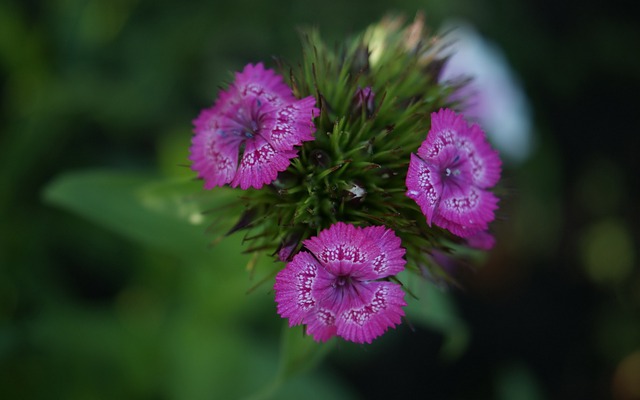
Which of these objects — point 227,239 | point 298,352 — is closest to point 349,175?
point 298,352

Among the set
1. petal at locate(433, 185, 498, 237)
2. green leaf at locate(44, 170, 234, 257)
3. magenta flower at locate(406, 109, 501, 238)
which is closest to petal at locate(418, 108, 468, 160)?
magenta flower at locate(406, 109, 501, 238)

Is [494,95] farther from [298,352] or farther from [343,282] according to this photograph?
[343,282]

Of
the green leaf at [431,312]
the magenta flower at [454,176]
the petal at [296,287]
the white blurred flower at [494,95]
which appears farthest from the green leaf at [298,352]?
the white blurred flower at [494,95]

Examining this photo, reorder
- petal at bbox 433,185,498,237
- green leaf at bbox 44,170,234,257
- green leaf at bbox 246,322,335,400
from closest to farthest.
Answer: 1. petal at bbox 433,185,498,237
2. green leaf at bbox 246,322,335,400
3. green leaf at bbox 44,170,234,257

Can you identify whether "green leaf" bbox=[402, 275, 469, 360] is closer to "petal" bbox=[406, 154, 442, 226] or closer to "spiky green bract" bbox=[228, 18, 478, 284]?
"spiky green bract" bbox=[228, 18, 478, 284]

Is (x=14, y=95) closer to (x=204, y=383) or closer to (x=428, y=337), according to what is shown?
(x=204, y=383)

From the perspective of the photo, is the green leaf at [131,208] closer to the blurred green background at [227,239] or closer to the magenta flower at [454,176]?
the blurred green background at [227,239]

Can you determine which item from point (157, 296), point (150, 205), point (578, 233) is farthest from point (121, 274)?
point (578, 233)

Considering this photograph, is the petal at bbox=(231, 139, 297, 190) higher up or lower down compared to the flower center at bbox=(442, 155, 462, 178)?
lower down

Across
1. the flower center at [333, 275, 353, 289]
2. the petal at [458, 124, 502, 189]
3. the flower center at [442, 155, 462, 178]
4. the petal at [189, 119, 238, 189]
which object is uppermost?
the petal at [458, 124, 502, 189]
